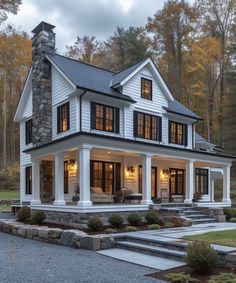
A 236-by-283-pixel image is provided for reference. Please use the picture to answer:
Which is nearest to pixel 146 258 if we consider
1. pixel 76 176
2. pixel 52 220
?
pixel 52 220

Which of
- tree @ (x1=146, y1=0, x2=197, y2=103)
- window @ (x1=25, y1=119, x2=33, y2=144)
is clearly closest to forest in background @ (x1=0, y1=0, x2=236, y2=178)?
tree @ (x1=146, y1=0, x2=197, y2=103)

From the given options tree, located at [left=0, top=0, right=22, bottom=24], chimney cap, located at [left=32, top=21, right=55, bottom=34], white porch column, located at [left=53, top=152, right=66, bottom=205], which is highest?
tree, located at [left=0, top=0, right=22, bottom=24]

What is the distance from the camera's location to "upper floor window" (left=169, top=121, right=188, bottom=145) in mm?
20531

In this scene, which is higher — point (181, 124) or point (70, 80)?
point (70, 80)

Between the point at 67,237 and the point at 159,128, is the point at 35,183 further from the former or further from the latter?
the point at 159,128

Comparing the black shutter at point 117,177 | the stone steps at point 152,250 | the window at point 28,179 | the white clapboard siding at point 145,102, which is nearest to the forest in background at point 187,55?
the white clapboard siding at point 145,102

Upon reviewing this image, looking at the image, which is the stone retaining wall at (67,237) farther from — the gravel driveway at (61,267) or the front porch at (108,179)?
the front porch at (108,179)

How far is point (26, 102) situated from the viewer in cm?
2156

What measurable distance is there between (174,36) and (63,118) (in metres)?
20.9

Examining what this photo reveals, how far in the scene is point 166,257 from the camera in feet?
28.8

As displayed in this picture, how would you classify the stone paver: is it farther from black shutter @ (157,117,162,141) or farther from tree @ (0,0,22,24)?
tree @ (0,0,22,24)

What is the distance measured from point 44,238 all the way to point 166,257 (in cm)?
470

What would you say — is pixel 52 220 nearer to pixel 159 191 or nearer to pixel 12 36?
pixel 159 191

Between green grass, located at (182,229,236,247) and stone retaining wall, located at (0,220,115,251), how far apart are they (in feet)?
7.44
